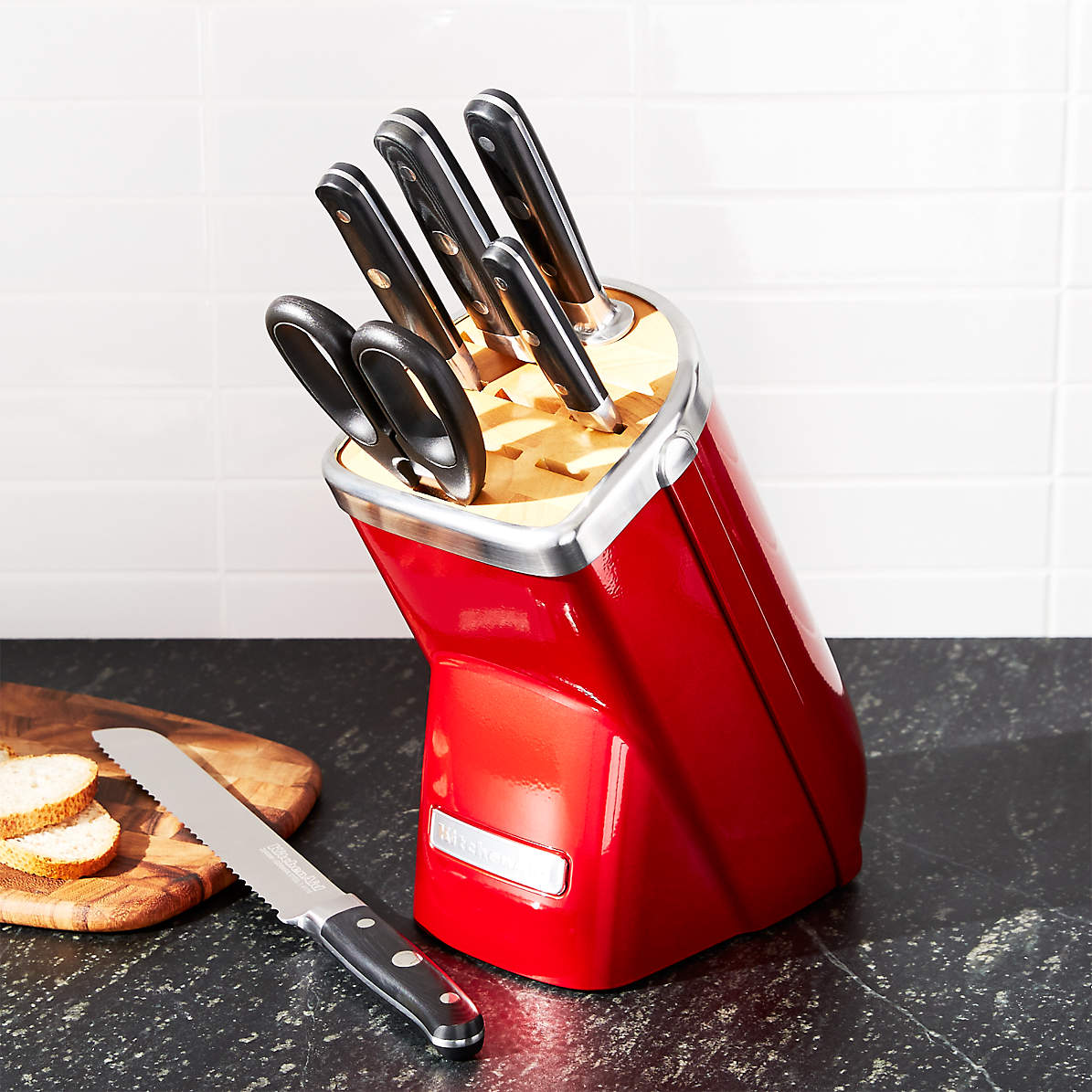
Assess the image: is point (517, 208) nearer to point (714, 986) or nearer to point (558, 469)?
point (558, 469)

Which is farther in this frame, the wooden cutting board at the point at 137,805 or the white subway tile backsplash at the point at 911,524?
the white subway tile backsplash at the point at 911,524

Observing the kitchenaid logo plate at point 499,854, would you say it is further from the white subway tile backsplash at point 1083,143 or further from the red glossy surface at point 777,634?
the white subway tile backsplash at point 1083,143

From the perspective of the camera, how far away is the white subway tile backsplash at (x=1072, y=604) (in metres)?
1.11

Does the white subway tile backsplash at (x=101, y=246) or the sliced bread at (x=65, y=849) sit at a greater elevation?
the white subway tile backsplash at (x=101, y=246)

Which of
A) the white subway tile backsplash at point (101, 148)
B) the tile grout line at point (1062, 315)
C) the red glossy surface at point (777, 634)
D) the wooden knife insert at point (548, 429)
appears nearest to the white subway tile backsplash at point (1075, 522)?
the tile grout line at point (1062, 315)

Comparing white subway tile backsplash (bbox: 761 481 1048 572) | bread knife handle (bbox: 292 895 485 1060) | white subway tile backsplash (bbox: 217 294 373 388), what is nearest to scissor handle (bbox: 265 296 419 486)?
bread knife handle (bbox: 292 895 485 1060)

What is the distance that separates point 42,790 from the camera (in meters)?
0.80

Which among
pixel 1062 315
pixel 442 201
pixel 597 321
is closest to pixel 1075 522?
pixel 1062 315

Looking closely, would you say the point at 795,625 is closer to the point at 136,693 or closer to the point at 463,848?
the point at 463,848

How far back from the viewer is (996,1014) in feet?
2.13

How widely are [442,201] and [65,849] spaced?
454 millimetres

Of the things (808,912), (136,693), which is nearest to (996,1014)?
(808,912)

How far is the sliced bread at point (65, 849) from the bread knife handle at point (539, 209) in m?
0.42

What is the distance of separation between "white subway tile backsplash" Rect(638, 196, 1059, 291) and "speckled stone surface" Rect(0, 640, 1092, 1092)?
1.25ft
